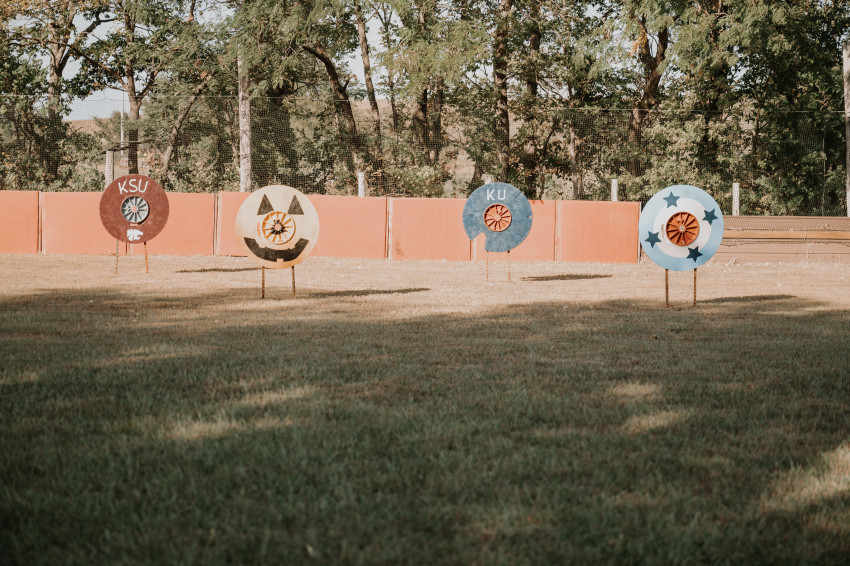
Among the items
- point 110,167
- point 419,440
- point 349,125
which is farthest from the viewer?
point 349,125

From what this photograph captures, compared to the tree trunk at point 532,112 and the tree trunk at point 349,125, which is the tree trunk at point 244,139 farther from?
the tree trunk at point 532,112

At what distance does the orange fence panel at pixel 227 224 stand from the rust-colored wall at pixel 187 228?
0.15 metres

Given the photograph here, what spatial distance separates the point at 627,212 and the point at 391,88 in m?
13.5

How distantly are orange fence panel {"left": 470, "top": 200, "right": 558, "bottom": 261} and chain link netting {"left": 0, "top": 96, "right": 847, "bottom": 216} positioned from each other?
5.01m

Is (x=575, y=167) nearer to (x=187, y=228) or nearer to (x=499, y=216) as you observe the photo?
(x=187, y=228)

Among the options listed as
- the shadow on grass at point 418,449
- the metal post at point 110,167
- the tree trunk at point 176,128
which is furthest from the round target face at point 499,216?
the tree trunk at point 176,128

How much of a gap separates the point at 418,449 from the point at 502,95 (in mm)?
24783

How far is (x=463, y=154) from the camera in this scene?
2705cm

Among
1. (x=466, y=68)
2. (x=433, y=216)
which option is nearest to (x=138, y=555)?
(x=433, y=216)

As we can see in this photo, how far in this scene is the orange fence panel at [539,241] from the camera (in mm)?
18766

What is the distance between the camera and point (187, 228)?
18.5 meters

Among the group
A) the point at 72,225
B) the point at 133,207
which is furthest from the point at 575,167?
the point at 133,207

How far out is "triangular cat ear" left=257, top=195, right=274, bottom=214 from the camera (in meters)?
10.0

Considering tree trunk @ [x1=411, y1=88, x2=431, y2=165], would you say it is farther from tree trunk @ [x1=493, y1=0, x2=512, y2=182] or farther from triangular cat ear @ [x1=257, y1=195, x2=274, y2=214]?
triangular cat ear @ [x1=257, y1=195, x2=274, y2=214]
